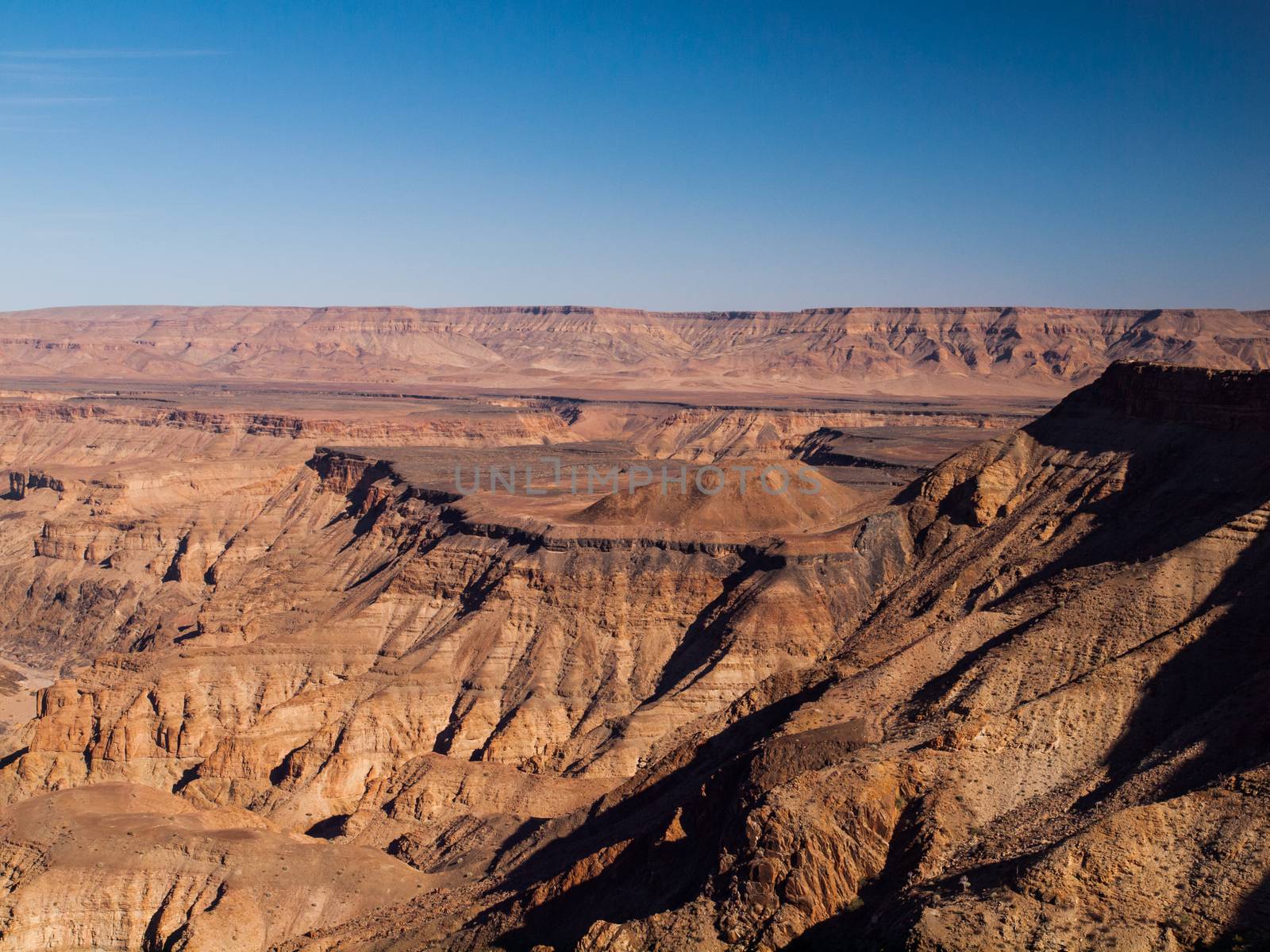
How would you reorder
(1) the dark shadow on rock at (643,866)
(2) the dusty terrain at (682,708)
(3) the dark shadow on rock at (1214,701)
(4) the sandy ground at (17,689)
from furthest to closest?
(4) the sandy ground at (17,689) < (1) the dark shadow on rock at (643,866) < (2) the dusty terrain at (682,708) < (3) the dark shadow on rock at (1214,701)

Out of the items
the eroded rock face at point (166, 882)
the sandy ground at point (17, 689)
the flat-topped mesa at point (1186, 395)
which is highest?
the flat-topped mesa at point (1186, 395)

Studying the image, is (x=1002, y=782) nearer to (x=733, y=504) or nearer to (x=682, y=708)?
(x=682, y=708)

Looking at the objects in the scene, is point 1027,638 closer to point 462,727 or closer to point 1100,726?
point 1100,726

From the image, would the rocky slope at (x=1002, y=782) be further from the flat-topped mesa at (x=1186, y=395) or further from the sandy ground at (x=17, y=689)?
the sandy ground at (x=17, y=689)

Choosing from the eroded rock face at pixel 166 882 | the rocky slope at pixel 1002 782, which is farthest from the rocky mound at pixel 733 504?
the eroded rock face at pixel 166 882

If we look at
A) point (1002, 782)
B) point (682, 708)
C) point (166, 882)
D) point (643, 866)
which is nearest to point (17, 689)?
point (166, 882)

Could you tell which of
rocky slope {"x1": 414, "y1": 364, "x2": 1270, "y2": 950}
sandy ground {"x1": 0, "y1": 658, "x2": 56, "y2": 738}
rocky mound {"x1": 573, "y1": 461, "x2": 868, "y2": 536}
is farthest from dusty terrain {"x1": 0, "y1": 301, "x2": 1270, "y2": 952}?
sandy ground {"x1": 0, "y1": 658, "x2": 56, "y2": 738}

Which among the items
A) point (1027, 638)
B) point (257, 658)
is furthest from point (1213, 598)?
point (257, 658)
